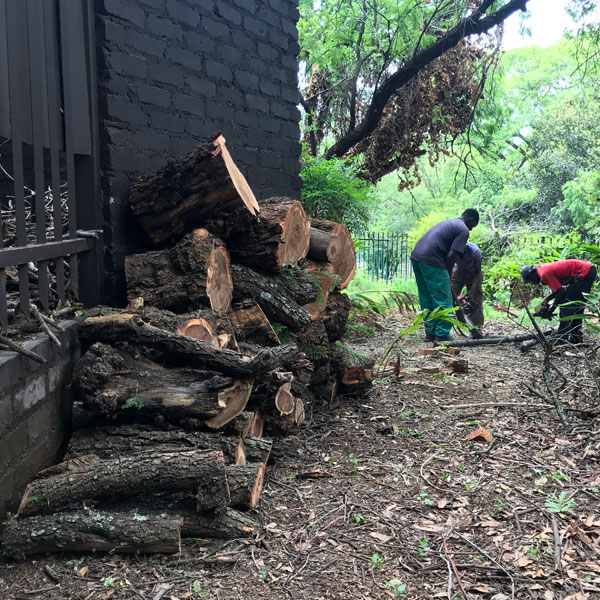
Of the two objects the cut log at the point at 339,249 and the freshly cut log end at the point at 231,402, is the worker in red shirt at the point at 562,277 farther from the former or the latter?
the freshly cut log end at the point at 231,402

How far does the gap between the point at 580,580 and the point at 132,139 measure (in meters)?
3.74

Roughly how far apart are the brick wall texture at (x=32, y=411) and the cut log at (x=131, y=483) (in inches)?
4.4

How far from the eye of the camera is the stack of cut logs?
270 cm

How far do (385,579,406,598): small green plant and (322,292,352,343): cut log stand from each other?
271 cm

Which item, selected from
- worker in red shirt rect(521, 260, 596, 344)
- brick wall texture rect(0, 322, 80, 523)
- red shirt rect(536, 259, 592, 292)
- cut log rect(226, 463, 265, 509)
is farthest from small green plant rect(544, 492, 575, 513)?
red shirt rect(536, 259, 592, 292)

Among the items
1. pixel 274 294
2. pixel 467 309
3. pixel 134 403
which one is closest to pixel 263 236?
pixel 274 294

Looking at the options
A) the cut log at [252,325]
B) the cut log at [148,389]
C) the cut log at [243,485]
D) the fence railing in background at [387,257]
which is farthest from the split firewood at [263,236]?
the fence railing in background at [387,257]

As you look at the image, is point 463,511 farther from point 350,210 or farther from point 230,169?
point 350,210

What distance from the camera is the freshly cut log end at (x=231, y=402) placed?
312 cm

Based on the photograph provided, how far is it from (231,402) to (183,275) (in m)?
1.01

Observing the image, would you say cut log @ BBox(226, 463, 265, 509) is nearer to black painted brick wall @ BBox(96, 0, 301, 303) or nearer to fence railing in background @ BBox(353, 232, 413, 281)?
black painted brick wall @ BBox(96, 0, 301, 303)

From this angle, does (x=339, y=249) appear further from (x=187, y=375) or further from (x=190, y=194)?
(x=187, y=375)

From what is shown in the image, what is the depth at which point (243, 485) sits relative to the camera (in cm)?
294

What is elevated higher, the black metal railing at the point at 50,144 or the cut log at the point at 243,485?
the black metal railing at the point at 50,144
